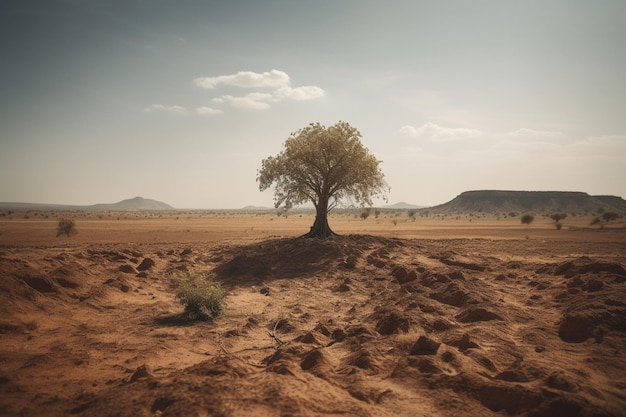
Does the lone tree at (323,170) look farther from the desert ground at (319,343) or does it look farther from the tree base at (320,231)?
the desert ground at (319,343)

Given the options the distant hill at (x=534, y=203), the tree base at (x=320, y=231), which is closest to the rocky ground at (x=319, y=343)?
the tree base at (x=320, y=231)

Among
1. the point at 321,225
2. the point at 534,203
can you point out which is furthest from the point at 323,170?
the point at 534,203

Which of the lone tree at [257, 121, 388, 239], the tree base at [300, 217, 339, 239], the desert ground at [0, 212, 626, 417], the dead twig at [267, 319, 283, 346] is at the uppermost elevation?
the lone tree at [257, 121, 388, 239]

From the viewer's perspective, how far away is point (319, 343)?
7.68 m

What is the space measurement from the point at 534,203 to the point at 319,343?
13700cm

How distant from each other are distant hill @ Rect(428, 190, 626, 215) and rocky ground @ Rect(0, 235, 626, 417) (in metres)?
117

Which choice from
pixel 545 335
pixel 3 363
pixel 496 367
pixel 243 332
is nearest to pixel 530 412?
pixel 496 367

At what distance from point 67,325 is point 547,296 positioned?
1485cm

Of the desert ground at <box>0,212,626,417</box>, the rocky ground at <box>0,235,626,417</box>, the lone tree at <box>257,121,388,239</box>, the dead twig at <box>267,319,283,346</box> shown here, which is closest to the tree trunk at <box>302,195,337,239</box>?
the lone tree at <box>257,121,388,239</box>

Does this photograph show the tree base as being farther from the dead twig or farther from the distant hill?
the distant hill

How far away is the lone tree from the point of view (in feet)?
80.8

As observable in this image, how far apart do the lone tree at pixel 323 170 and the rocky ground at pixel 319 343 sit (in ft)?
34.1

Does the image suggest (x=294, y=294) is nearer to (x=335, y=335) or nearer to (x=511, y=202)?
(x=335, y=335)

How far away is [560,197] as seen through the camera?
400 feet
